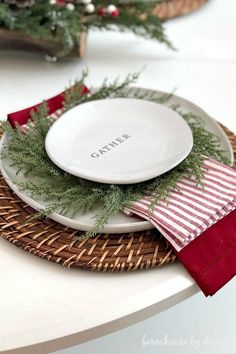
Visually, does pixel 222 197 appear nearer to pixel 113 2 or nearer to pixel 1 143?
pixel 1 143

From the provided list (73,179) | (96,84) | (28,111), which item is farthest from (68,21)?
(73,179)

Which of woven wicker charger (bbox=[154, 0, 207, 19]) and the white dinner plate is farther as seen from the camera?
woven wicker charger (bbox=[154, 0, 207, 19])

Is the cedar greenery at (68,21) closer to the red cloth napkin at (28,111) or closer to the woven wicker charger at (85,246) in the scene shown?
the red cloth napkin at (28,111)

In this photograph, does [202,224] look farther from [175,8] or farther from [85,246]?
[175,8]

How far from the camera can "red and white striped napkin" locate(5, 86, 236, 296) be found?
1.58 feet

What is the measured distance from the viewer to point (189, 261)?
0.48 m

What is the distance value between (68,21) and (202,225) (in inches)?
18.3

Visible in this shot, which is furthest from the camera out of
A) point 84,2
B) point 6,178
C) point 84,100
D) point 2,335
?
point 84,2

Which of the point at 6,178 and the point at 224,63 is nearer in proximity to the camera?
the point at 6,178

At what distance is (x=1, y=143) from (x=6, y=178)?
0.07 m

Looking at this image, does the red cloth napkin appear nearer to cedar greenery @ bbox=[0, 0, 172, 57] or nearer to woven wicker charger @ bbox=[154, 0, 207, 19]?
cedar greenery @ bbox=[0, 0, 172, 57]

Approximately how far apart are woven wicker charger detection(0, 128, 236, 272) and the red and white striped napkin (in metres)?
0.02

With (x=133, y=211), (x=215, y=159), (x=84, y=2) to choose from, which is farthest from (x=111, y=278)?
(x=84, y=2)

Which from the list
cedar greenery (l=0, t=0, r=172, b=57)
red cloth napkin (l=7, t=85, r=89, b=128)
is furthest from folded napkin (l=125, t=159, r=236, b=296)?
cedar greenery (l=0, t=0, r=172, b=57)
